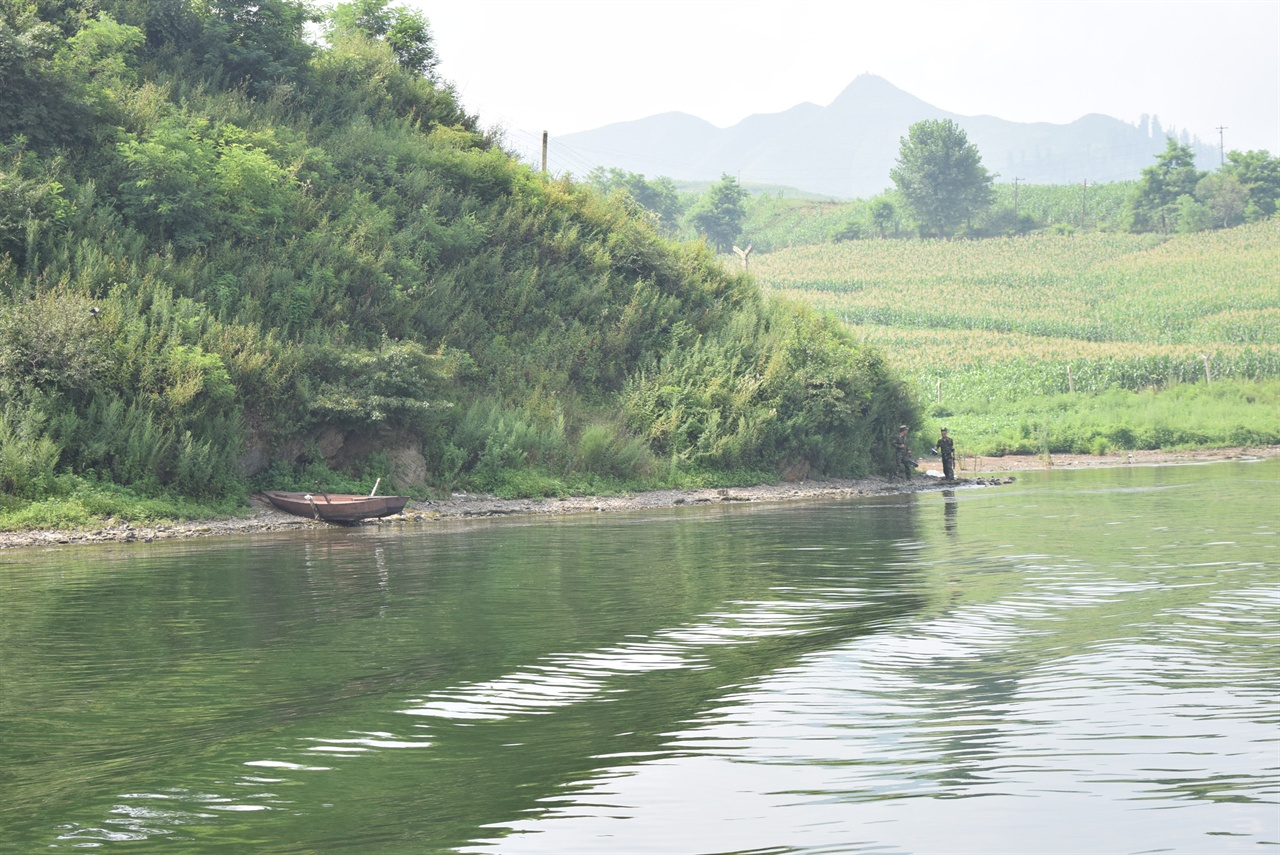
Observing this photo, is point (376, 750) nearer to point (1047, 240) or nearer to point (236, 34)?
point (236, 34)

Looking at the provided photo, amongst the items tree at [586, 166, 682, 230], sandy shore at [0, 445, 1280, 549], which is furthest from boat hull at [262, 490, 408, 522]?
tree at [586, 166, 682, 230]

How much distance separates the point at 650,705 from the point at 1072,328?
88.9 metres

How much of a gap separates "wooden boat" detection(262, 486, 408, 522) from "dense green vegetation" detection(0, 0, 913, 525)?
1693 mm

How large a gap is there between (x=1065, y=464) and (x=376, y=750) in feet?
153

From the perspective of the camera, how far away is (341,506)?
87.2ft

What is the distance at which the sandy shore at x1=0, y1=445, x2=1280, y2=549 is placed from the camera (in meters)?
24.4

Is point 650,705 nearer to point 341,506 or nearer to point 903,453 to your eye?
point 341,506

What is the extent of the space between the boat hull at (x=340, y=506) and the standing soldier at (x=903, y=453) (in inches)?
798

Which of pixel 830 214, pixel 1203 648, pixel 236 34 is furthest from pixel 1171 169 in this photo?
pixel 1203 648

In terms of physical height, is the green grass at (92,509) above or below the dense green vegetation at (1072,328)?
below

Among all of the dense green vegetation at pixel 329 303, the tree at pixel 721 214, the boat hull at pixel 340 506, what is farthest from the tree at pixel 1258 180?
the boat hull at pixel 340 506

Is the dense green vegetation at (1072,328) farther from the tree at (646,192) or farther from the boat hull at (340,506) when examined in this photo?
the boat hull at (340,506)

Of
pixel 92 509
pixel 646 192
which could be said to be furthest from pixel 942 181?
pixel 92 509

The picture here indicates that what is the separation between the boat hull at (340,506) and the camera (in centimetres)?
2661
